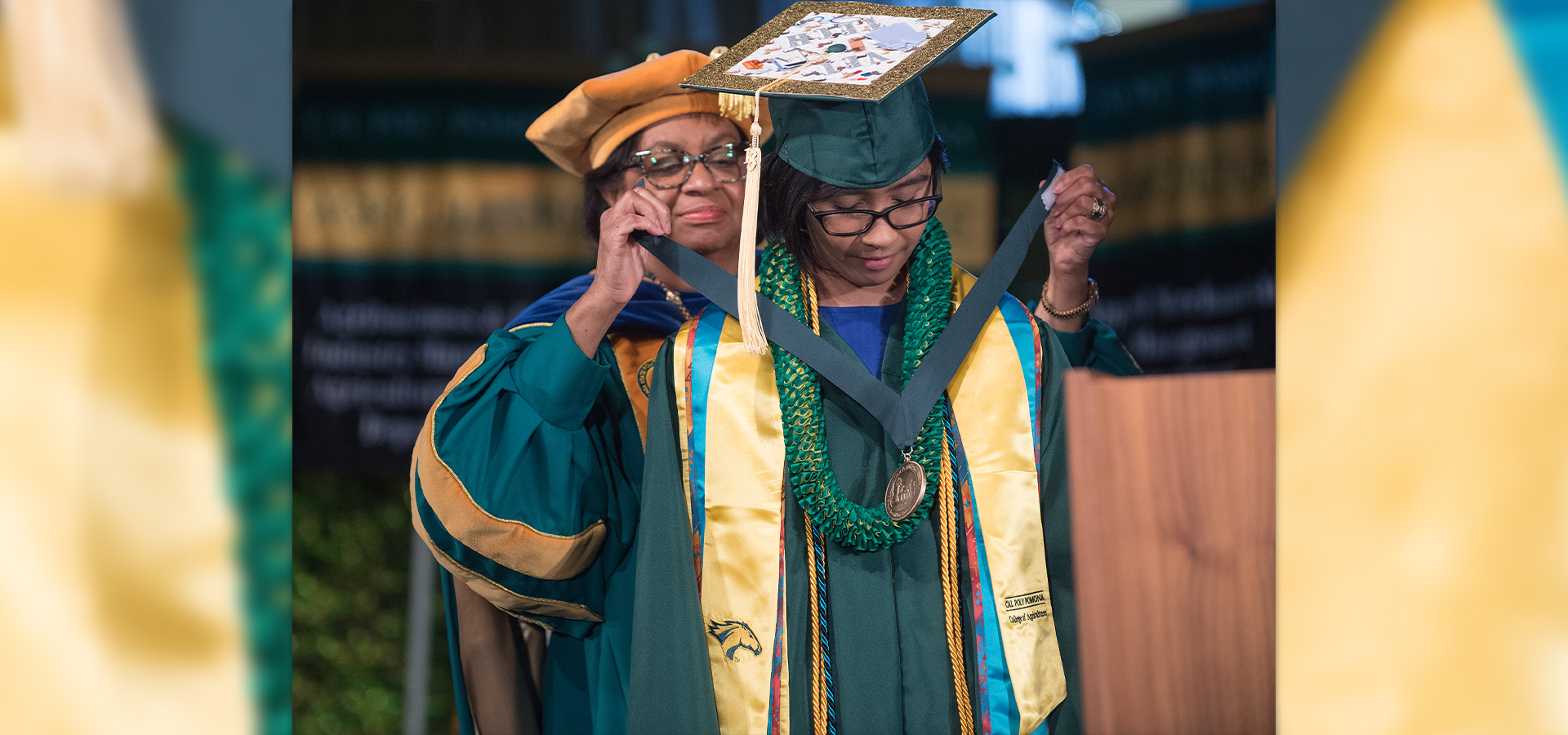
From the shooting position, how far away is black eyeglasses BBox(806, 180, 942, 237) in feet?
6.31

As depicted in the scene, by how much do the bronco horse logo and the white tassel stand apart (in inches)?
17.5

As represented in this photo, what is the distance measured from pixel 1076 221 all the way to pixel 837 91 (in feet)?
1.79

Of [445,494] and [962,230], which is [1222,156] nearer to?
[962,230]

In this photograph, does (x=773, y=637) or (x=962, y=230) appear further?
(x=962, y=230)

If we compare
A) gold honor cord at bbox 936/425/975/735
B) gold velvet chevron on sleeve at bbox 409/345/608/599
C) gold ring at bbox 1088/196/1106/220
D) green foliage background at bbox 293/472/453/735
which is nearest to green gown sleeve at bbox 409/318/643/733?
gold velvet chevron on sleeve at bbox 409/345/608/599

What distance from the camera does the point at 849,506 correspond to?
73.8 inches

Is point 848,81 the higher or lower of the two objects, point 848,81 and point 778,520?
the higher

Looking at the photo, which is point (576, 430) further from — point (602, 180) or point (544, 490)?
point (602, 180)
